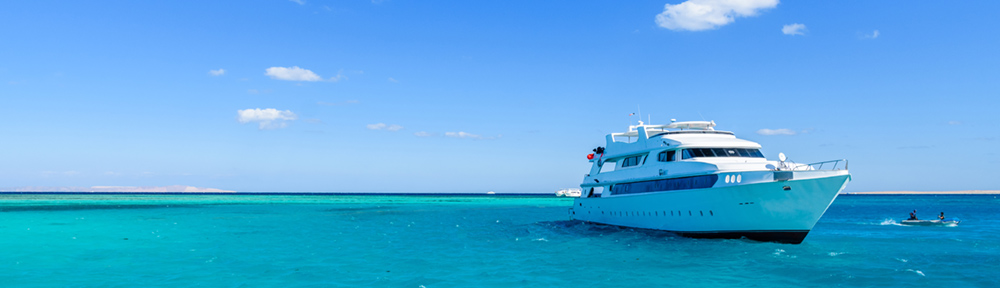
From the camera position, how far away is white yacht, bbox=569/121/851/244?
86.8ft

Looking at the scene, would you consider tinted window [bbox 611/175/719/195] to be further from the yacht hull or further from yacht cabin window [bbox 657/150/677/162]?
yacht cabin window [bbox 657/150/677/162]

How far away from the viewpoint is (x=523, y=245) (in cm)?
2927

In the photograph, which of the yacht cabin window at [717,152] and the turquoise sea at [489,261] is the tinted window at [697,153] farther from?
the turquoise sea at [489,261]

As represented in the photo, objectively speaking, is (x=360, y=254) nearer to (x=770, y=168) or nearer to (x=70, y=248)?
(x=70, y=248)

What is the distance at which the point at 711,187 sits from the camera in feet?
92.4

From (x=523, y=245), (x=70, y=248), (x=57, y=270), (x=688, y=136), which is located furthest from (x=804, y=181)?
(x=70, y=248)

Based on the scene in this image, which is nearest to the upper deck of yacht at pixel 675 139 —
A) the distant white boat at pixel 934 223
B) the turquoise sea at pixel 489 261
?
the turquoise sea at pixel 489 261

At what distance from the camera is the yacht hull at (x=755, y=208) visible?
26.2m

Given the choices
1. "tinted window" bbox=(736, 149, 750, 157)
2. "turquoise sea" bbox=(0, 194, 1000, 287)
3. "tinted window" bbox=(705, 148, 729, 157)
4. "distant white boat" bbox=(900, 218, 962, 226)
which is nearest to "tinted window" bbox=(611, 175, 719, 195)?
"tinted window" bbox=(705, 148, 729, 157)

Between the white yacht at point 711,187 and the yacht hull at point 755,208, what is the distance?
0.12 feet

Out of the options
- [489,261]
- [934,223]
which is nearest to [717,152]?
[489,261]

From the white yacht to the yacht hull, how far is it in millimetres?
38

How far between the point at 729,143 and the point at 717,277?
13.5 meters

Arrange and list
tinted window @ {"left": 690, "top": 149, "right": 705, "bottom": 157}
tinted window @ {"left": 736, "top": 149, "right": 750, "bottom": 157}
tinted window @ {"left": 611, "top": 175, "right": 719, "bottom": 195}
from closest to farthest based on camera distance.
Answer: tinted window @ {"left": 611, "top": 175, "right": 719, "bottom": 195} → tinted window @ {"left": 690, "top": 149, "right": 705, "bottom": 157} → tinted window @ {"left": 736, "top": 149, "right": 750, "bottom": 157}
